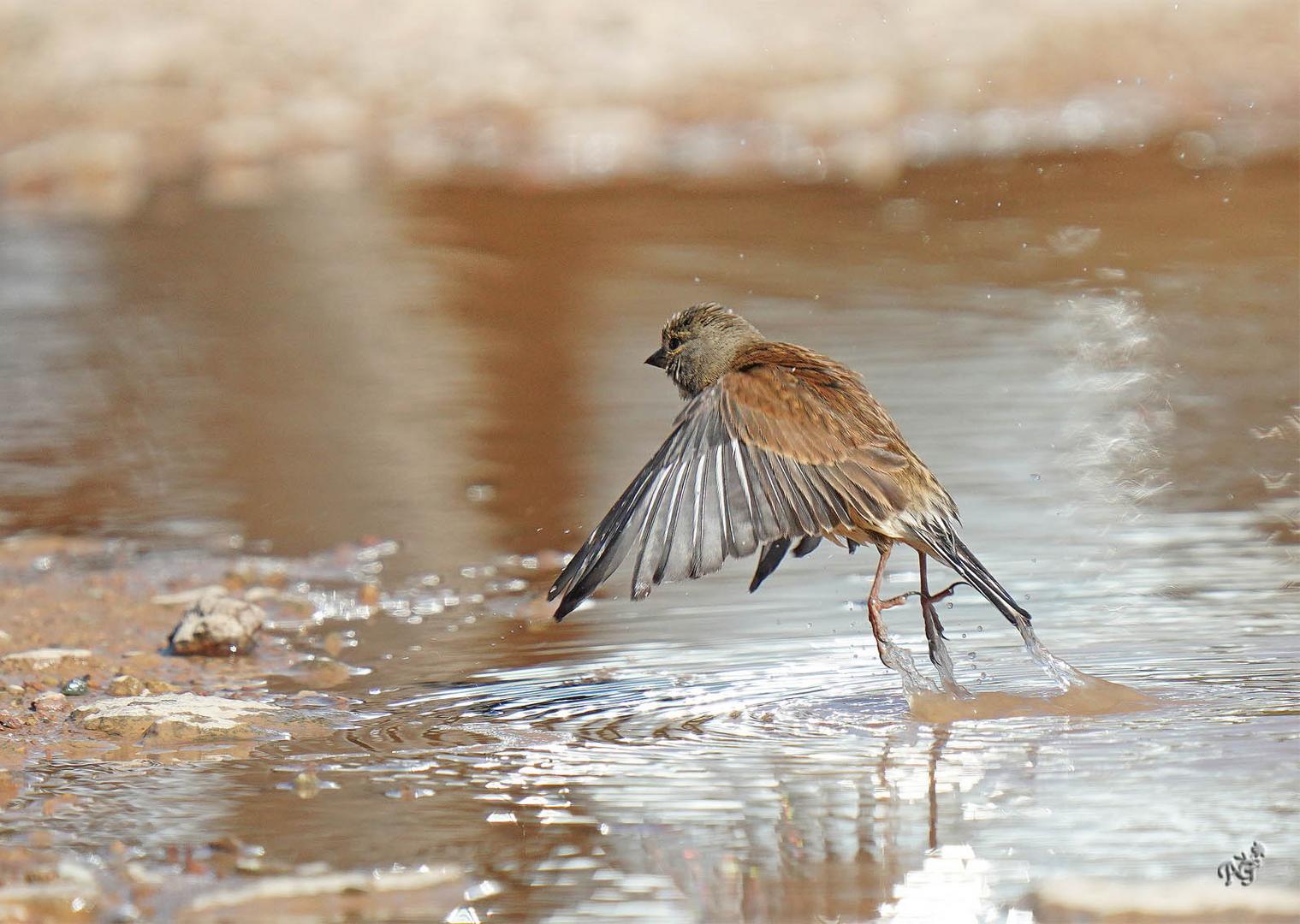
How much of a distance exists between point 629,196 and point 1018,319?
5528 mm

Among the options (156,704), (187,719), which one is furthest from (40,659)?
(187,719)

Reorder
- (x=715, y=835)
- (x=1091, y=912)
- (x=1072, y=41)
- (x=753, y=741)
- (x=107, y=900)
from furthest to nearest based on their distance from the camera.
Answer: (x=1072, y=41) < (x=753, y=741) < (x=715, y=835) < (x=107, y=900) < (x=1091, y=912)

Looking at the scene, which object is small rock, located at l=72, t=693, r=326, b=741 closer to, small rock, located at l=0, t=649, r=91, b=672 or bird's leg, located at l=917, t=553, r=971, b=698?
small rock, located at l=0, t=649, r=91, b=672

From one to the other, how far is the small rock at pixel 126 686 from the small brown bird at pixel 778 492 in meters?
1.27

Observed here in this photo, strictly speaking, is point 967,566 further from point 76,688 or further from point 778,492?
point 76,688

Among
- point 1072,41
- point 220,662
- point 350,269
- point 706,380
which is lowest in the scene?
point 220,662

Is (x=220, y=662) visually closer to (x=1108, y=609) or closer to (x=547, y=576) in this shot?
(x=547, y=576)

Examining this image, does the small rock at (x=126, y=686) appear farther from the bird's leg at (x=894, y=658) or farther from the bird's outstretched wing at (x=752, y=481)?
the bird's leg at (x=894, y=658)

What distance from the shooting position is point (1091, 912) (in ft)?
12.5

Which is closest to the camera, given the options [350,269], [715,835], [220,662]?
[715,835]

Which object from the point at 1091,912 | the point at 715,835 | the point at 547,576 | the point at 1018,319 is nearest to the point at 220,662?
the point at 547,576

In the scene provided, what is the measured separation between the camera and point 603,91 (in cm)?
2008

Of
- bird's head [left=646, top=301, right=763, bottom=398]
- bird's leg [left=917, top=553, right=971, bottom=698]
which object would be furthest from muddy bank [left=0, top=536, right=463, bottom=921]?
bird's leg [left=917, top=553, right=971, bottom=698]

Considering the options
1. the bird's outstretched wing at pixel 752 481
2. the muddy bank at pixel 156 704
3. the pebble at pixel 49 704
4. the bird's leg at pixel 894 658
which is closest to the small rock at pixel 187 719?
the muddy bank at pixel 156 704
